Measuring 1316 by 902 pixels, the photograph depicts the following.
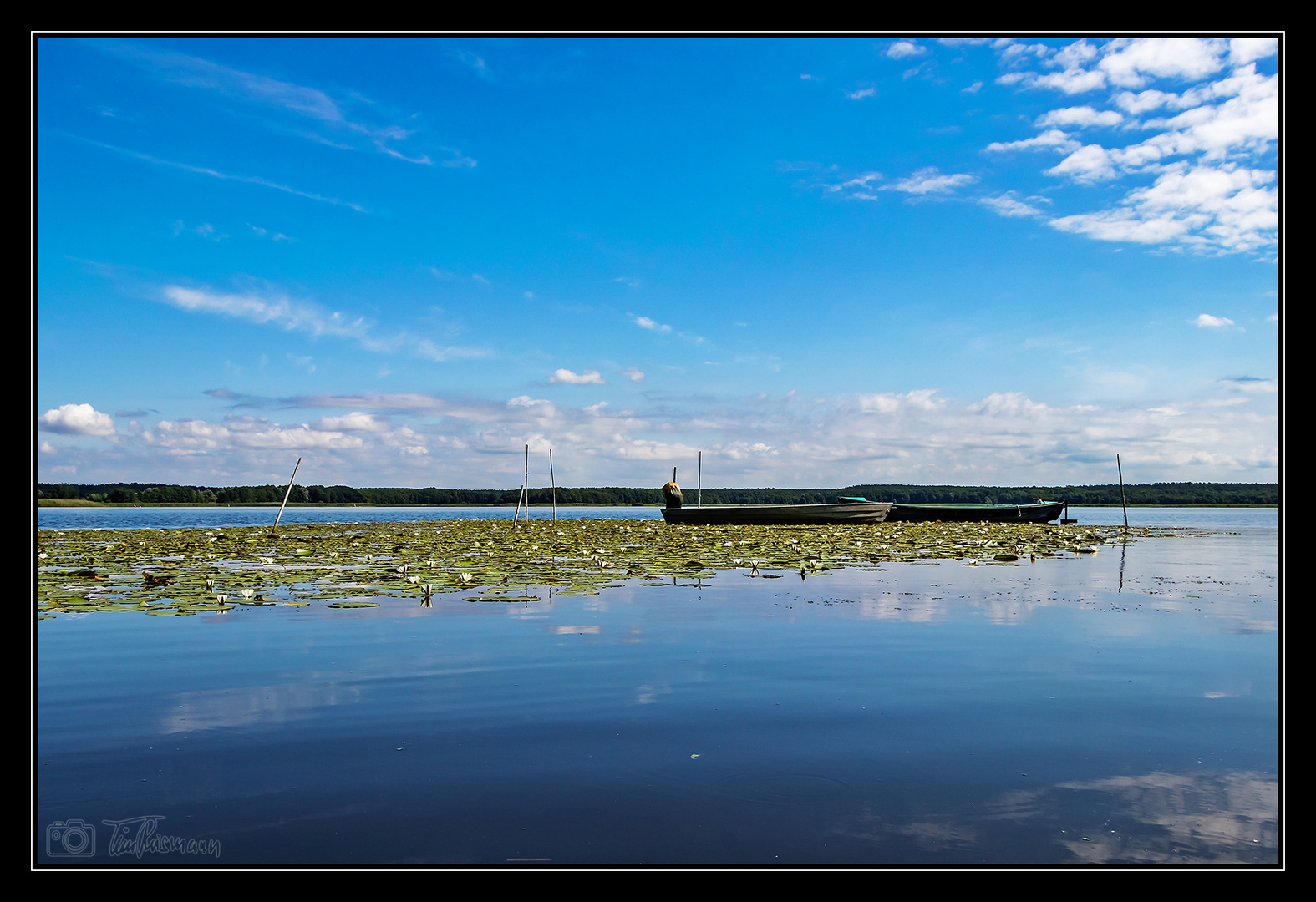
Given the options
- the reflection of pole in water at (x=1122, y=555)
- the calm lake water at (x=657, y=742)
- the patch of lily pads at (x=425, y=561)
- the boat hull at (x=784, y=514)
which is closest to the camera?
the calm lake water at (x=657, y=742)

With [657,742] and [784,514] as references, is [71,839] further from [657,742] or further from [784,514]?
[784,514]

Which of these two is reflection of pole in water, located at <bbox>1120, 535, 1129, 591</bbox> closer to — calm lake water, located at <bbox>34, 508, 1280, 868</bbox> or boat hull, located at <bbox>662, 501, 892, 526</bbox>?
calm lake water, located at <bbox>34, 508, 1280, 868</bbox>

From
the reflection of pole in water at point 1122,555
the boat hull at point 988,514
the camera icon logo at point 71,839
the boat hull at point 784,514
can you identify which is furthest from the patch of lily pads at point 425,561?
the boat hull at point 988,514

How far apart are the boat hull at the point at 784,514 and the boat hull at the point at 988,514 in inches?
294

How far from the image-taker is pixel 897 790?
402 centimetres

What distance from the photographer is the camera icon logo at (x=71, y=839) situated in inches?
138

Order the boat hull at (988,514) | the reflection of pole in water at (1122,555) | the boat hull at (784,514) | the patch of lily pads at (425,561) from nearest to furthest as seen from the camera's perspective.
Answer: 1. the patch of lily pads at (425,561)
2. the reflection of pole in water at (1122,555)
3. the boat hull at (784,514)
4. the boat hull at (988,514)

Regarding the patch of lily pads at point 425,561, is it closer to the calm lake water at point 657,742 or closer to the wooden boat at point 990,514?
the calm lake water at point 657,742

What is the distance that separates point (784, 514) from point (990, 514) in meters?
16.2

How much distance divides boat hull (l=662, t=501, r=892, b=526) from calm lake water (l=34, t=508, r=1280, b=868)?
30.2 metres

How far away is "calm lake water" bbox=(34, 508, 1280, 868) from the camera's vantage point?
3.48 meters
